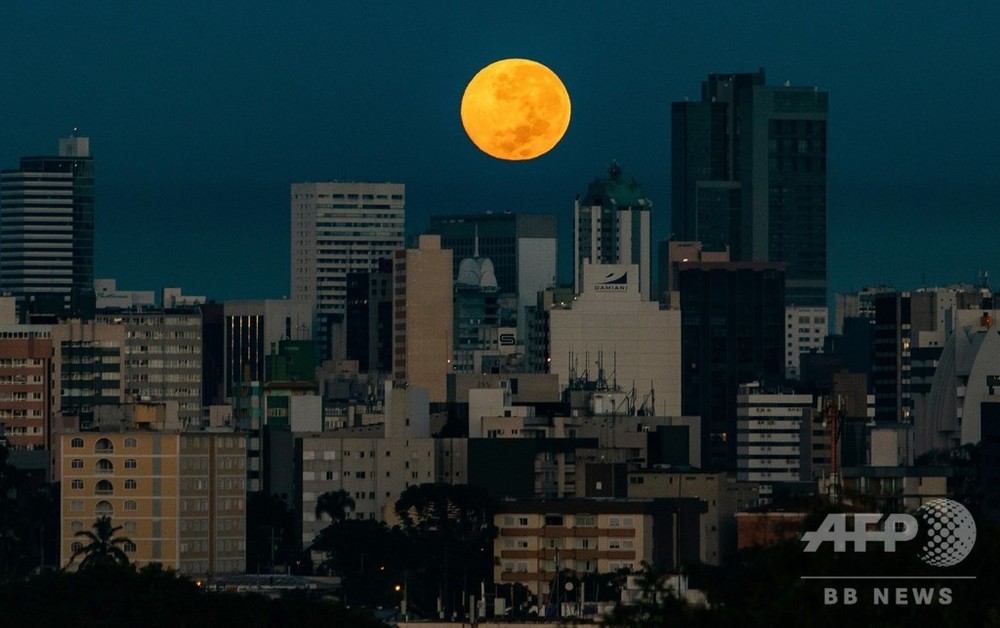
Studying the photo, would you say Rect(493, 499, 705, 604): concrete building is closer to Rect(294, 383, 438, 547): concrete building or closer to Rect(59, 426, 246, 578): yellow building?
Rect(59, 426, 246, 578): yellow building

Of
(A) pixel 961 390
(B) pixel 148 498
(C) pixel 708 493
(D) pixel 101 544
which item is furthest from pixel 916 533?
(A) pixel 961 390

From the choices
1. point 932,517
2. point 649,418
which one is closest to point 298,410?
point 649,418

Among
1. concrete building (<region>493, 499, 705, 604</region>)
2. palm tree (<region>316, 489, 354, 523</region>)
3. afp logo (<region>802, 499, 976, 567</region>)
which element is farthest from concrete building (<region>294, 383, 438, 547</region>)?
afp logo (<region>802, 499, 976, 567</region>)

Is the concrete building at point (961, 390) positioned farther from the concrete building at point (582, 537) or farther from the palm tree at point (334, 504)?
the concrete building at point (582, 537)

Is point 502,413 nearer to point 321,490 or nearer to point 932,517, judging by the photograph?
point 321,490

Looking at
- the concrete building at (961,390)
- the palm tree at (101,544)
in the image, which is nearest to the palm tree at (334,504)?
the palm tree at (101,544)
